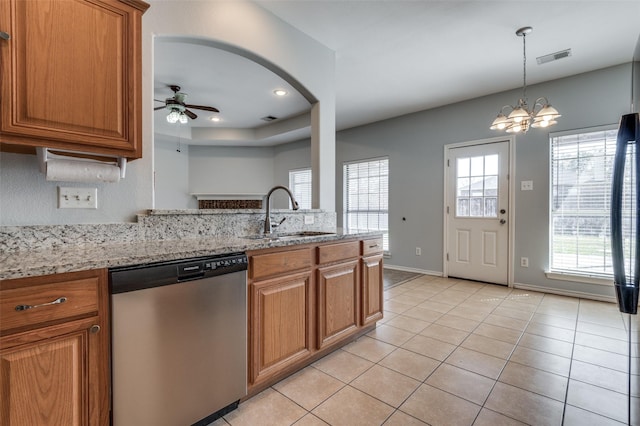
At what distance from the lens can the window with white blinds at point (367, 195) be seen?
5.41 m

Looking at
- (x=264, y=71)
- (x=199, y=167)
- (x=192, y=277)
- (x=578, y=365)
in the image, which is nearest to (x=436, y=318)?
(x=578, y=365)

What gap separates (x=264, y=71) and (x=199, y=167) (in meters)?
3.62

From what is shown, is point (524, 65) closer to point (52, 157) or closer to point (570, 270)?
point (570, 270)

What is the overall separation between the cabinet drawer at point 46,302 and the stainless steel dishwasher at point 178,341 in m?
0.07

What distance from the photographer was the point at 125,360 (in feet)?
3.86

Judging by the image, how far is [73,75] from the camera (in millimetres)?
1288

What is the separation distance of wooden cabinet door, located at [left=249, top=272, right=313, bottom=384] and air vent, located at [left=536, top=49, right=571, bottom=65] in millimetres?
3371

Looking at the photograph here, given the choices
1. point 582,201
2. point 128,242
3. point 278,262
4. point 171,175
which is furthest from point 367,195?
point 128,242

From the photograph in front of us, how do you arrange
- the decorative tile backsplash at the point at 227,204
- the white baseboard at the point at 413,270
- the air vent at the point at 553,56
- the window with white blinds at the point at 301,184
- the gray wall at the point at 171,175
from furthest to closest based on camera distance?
the window with white blinds at the point at 301,184, the decorative tile backsplash at the point at 227,204, the gray wall at the point at 171,175, the white baseboard at the point at 413,270, the air vent at the point at 553,56

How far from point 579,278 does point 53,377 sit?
184 inches

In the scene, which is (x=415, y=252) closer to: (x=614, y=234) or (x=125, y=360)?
(x=614, y=234)

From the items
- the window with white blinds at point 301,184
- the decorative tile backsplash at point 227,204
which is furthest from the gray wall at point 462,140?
the decorative tile backsplash at point 227,204

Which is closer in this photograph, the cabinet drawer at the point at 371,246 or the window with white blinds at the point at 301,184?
the cabinet drawer at the point at 371,246

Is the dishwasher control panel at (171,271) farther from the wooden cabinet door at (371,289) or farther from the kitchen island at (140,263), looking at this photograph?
the wooden cabinet door at (371,289)
